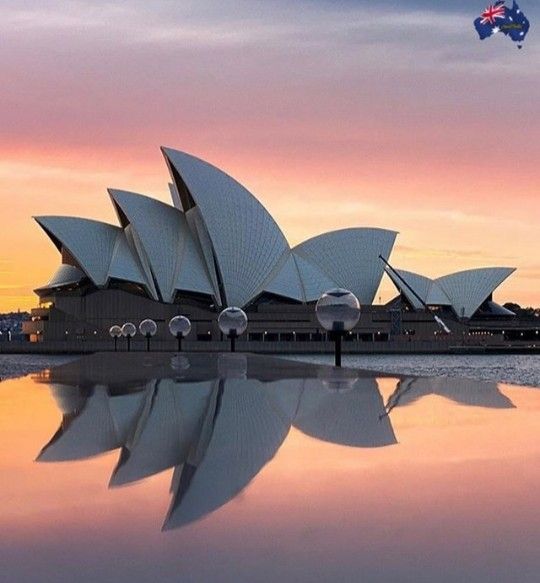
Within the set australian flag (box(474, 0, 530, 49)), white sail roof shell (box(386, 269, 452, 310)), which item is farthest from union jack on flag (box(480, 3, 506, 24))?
white sail roof shell (box(386, 269, 452, 310))

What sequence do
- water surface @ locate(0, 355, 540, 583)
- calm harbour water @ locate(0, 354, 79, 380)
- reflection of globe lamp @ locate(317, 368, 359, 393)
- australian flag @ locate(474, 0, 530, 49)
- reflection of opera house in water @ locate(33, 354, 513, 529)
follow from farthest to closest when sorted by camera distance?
australian flag @ locate(474, 0, 530, 49), calm harbour water @ locate(0, 354, 79, 380), reflection of globe lamp @ locate(317, 368, 359, 393), reflection of opera house in water @ locate(33, 354, 513, 529), water surface @ locate(0, 355, 540, 583)

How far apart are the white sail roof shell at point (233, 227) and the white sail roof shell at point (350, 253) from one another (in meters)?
4.61

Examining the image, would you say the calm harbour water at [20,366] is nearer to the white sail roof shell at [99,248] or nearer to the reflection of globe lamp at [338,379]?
the reflection of globe lamp at [338,379]

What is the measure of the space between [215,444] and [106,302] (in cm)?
6827

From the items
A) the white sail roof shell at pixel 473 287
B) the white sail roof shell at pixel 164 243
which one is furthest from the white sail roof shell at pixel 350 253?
the white sail roof shell at pixel 473 287

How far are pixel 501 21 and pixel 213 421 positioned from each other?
187 ft

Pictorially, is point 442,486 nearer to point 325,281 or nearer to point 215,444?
point 215,444

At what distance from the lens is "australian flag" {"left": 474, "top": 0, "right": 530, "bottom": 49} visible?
5869 centimetres

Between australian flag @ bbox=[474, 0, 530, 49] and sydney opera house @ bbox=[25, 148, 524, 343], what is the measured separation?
1839cm

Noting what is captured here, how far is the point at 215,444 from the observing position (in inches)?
238

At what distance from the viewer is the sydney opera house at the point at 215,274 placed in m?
64.6

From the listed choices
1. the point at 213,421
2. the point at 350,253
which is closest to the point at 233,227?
the point at 350,253

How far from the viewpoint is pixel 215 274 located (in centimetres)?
6781

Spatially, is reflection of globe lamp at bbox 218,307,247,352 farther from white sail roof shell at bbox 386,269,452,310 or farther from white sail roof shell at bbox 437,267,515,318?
white sail roof shell at bbox 437,267,515,318
